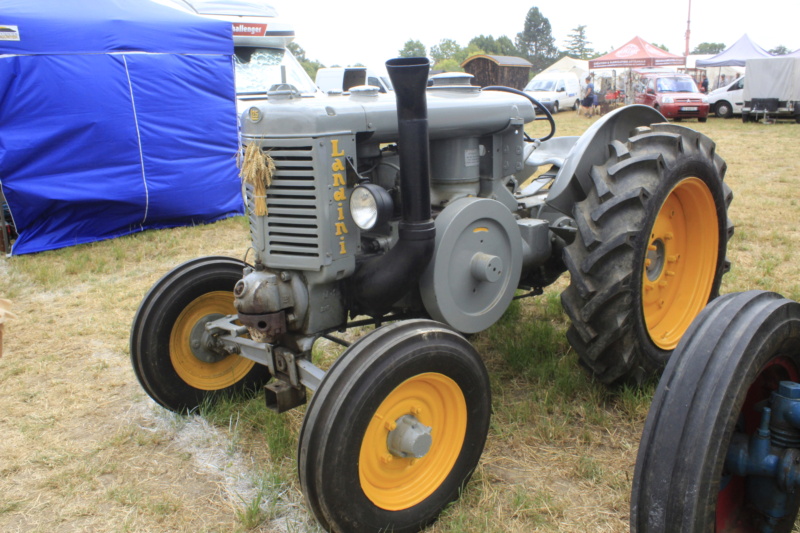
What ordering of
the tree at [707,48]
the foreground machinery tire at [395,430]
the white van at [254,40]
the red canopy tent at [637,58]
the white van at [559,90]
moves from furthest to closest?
the tree at [707,48] < the red canopy tent at [637,58] < the white van at [559,90] < the white van at [254,40] < the foreground machinery tire at [395,430]

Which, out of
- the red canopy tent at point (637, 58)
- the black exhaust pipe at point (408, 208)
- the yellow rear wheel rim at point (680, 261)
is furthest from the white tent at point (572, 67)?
the black exhaust pipe at point (408, 208)

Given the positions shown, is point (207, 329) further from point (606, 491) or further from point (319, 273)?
point (606, 491)

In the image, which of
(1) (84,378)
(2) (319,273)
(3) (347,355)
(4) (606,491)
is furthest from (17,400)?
(4) (606,491)

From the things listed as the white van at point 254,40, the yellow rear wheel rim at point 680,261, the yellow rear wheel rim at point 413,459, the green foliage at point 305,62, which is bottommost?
the yellow rear wheel rim at point 413,459

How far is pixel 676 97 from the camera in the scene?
62.7 feet

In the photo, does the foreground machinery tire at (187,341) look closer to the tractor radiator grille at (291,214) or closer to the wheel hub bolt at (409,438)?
the tractor radiator grille at (291,214)

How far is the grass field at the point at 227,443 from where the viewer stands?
2.58 m

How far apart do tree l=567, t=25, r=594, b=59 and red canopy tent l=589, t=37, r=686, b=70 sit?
6660 centimetres

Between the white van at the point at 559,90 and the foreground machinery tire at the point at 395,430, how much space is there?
76.0 feet

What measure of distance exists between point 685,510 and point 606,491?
107 centimetres

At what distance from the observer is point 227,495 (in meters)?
2.73

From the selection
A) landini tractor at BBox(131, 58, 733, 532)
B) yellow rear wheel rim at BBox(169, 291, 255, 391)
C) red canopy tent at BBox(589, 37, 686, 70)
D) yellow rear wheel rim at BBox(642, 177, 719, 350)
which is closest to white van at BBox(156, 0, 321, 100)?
yellow rear wheel rim at BBox(169, 291, 255, 391)

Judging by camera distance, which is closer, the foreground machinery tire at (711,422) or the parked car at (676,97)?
the foreground machinery tire at (711,422)

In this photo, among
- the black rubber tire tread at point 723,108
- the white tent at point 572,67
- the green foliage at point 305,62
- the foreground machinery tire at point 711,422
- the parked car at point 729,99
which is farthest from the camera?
the green foliage at point 305,62
